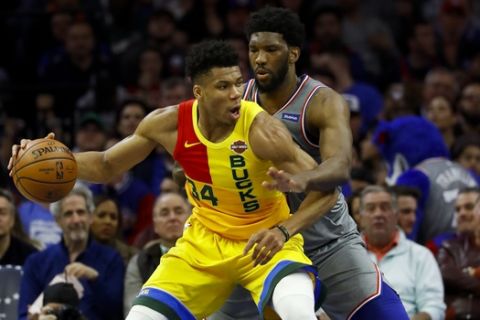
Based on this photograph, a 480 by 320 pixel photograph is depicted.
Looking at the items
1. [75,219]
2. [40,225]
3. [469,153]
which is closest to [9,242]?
[75,219]

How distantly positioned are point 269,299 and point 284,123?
40.2 inches

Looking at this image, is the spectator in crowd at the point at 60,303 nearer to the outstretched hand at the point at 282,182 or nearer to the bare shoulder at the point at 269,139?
the bare shoulder at the point at 269,139

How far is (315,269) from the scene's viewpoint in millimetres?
6270

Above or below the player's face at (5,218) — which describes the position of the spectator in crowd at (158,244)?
below

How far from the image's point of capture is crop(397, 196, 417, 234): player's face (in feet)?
30.9

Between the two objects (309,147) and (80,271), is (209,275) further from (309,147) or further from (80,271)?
(80,271)

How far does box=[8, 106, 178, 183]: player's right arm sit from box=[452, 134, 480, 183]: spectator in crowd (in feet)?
15.4

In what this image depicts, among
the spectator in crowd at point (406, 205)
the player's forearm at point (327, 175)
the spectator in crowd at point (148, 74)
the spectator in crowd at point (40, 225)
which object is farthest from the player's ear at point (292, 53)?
the spectator in crowd at point (148, 74)

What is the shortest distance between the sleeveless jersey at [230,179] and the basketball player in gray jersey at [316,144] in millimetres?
342

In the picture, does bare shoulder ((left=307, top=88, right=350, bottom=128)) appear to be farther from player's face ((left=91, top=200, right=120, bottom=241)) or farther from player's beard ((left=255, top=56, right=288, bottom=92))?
player's face ((left=91, top=200, right=120, bottom=241))

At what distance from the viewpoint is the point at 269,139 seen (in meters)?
6.14

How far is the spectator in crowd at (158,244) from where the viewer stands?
28.1ft

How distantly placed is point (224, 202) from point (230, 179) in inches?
5.7

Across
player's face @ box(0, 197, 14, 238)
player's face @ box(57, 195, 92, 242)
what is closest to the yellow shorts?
player's face @ box(57, 195, 92, 242)
